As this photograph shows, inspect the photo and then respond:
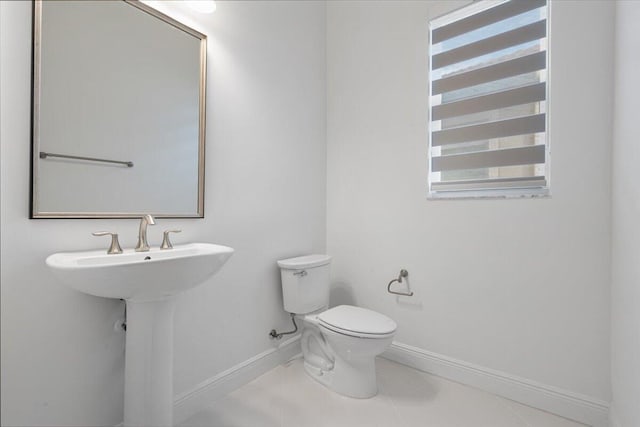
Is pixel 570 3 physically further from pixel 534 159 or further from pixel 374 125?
pixel 374 125

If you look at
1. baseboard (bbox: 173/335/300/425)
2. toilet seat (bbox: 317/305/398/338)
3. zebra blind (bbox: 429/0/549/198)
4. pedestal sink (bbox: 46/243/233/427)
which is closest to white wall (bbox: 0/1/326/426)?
baseboard (bbox: 173/335/300/425)

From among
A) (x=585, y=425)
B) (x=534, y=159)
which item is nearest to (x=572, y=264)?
(x=534, y=159)

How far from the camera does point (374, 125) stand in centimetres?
212

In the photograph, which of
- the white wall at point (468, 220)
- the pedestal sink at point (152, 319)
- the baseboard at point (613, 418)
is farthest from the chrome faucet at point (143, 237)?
the baseboard at point (613, 418)

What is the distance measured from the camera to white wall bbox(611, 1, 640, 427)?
1.05 metres

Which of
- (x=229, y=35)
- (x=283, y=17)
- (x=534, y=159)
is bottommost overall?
(x=534, y=159)

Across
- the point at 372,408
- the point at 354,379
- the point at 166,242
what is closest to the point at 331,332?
the point at 354,379

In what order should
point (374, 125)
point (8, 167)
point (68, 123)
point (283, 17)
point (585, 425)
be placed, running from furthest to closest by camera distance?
point (374, 125) → point (283, 17) → point (585, 425) → point (68, 123) → point (8, 167)

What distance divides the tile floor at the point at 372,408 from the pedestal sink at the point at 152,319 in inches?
15.4

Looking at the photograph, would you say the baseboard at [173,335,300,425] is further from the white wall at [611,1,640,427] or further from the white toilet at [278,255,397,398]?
the white wall at [611,1,640,427]

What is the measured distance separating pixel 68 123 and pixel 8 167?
0.24 metres

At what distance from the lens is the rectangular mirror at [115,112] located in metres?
1.04

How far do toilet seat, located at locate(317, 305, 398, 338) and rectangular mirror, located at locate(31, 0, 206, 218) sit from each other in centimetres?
89

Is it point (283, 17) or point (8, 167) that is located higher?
point (283, 17)
